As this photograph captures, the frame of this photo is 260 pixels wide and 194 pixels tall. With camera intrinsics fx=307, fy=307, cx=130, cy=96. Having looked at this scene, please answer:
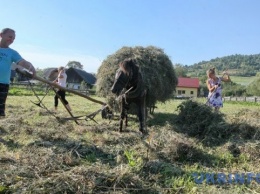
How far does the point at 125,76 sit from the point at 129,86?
377 millimetres

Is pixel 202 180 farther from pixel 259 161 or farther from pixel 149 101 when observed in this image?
pixel 149 101

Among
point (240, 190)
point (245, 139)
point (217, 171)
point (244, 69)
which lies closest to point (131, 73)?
point (245, 139)

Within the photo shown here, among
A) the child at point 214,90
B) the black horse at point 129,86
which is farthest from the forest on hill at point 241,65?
the black horse at point 129,86

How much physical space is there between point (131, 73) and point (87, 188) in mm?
4017

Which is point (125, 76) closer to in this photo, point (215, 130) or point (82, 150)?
point (215, 130)

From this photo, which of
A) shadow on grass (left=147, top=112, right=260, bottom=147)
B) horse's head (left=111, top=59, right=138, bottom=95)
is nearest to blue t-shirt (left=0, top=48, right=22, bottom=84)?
horse's head (left=111, top=59, right=138, bottom=95)

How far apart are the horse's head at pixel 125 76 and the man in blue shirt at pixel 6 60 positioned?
1778mm

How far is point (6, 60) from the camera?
5727 mm

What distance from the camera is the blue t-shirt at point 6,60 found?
225 inches

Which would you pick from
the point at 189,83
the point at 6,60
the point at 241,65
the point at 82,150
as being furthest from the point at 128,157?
the point at 241,65

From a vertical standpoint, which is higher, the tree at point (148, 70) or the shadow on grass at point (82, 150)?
the tree at point (148, 70)

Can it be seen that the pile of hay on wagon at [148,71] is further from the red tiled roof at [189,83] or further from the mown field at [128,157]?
the red tiled roof at [189,83]

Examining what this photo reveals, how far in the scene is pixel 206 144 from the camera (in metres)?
5.99

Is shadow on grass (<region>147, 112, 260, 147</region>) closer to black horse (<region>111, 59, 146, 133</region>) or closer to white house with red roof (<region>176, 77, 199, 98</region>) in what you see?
black horse (<region>111, 59, 146, 133</region>)
